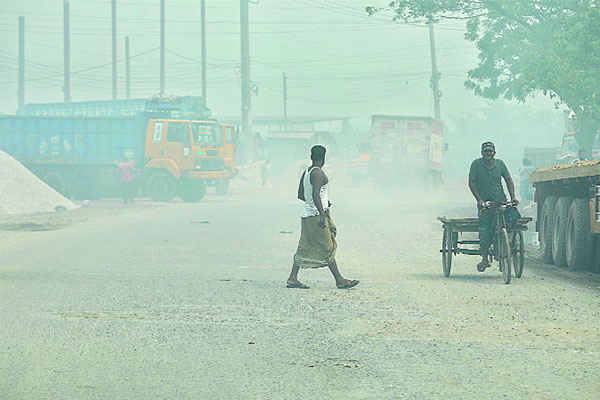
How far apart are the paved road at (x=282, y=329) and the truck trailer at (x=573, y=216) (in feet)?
1.31

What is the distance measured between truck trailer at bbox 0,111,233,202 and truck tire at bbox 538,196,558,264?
20.5 m

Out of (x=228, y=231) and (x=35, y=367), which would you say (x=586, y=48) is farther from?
(x=35, y=367)

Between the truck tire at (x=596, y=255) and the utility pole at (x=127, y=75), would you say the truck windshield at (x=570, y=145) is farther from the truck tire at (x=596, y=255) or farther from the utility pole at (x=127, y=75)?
the utility pole at (x=127, y=75)

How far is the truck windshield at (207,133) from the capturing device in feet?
110

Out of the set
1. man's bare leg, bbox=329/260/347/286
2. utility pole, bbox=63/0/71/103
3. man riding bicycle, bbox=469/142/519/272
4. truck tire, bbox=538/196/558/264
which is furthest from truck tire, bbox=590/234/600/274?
utility pole, bbox=63/0/71/103

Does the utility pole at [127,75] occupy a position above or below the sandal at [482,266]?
above

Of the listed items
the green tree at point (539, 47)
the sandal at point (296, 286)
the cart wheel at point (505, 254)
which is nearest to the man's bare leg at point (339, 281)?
the sandal at point (296, 286)

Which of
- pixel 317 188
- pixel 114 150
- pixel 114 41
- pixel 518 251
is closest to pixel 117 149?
pixel 114 150

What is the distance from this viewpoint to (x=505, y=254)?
35.2 feet

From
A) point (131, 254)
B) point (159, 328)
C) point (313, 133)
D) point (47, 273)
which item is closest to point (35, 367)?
point (159, 328)

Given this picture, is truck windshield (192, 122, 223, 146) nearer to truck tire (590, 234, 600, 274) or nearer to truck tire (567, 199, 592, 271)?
truck tire (567, 199, 592, 271)

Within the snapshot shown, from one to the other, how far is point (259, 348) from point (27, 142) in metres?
29.7

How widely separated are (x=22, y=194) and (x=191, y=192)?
25.7ft

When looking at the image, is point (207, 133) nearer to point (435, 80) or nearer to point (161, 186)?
point (161, 186)
